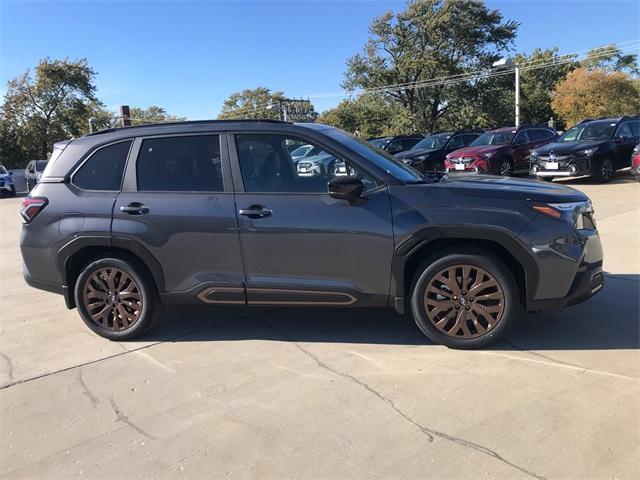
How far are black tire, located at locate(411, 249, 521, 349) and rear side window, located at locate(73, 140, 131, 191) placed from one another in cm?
266

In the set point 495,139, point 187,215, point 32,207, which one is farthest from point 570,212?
point 495,139

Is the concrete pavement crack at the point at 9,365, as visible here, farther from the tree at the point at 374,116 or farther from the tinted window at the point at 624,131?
the tree at the point at 374,116

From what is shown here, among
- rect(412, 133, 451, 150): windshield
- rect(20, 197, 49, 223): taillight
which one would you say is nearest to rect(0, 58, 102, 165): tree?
rect(412, 133, 451, 150): windshield

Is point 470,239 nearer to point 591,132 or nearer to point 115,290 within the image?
point 115,290

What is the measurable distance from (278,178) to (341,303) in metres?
1.12

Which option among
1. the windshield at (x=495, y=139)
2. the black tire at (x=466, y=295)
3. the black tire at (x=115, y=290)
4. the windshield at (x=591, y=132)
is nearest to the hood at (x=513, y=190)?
the black tire at (x=466, y=295)

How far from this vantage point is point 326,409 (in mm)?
3326

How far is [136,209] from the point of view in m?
4.40

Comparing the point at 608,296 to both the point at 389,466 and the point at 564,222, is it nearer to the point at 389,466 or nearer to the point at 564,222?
the point at 564,222

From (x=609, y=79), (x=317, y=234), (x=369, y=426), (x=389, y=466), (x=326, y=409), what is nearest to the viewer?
(x=389, y=466)

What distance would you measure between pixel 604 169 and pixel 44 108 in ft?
138

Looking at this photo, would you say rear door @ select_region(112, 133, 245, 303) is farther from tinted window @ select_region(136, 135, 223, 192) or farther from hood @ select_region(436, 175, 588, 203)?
hood @ select_region(436, 175, 588, 203)

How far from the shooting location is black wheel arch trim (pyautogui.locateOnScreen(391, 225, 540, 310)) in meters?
3.84

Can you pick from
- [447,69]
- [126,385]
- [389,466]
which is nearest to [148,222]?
[126,385]
